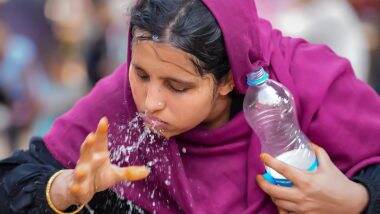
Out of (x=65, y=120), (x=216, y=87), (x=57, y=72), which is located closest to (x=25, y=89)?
(x=57, y=72)

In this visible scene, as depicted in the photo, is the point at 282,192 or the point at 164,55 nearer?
the point at 164,55

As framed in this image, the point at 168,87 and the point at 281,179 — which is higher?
the point at 168,87

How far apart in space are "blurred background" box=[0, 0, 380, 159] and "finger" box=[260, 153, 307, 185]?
3.16 metres

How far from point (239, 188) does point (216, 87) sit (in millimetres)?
365

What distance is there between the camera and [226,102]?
2.60 meters

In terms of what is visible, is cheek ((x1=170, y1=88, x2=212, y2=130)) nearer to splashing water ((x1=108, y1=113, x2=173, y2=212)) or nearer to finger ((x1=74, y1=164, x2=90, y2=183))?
splashing water ((x1=108, y1=113, x2=173, y2=212))

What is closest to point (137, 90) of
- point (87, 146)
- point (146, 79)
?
point (146, 79)

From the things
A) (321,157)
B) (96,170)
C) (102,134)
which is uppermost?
(102,134)

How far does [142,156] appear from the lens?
260cm

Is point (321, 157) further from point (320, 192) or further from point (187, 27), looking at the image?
point (187, 27)

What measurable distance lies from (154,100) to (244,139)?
0.42 m

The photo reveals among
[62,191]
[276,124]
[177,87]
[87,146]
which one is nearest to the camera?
[87,146]

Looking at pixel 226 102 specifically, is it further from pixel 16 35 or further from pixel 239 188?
pixel 16 35

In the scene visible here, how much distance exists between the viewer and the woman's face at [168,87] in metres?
2.31
